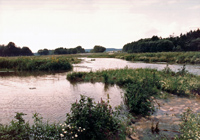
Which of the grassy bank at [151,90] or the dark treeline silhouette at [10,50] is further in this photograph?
the dark treeline silhouette at [10,50]

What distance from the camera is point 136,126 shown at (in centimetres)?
519

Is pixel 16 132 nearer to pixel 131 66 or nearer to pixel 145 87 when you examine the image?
pixel 145 87

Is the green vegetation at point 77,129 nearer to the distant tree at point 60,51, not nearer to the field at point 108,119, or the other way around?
the field at point 108,119

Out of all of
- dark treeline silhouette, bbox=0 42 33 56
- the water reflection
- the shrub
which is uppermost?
dark treeline silhouette, bbox=0 42 33 56

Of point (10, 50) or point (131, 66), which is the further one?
point (10, 50)

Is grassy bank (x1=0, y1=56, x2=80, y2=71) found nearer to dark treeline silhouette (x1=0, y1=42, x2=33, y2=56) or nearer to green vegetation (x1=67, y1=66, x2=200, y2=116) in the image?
green vegetation (x1=67, y1=66, x2=200, y2=116)

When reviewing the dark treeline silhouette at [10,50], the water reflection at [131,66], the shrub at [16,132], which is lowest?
the shrub at [16,132]

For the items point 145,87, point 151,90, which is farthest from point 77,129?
point 151,90

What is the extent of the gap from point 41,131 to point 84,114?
1.26m

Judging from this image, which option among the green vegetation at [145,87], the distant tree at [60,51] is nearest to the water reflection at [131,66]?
the green vegetation at [145,87]

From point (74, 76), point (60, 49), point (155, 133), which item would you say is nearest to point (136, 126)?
point (155, 133)

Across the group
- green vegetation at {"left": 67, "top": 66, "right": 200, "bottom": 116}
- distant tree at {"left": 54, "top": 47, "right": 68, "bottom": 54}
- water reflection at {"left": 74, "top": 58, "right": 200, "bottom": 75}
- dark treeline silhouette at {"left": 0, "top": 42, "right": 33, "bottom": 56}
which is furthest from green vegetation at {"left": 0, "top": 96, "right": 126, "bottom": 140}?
distant tree at {"left": 54, "top": 47, "right": 68, "bottom": 54}

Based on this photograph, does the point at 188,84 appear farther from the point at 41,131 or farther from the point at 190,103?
the point at 41,131

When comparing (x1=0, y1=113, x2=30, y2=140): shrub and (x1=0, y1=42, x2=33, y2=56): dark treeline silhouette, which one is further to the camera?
(x1=0, y1=42, x2=33, y2=56): dark treeline silhouette
